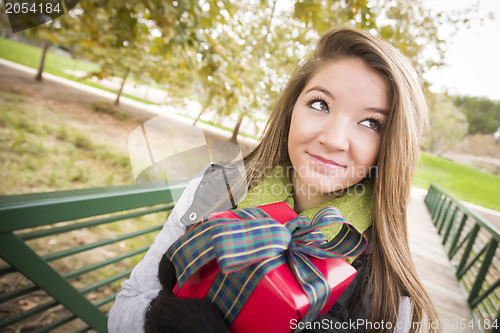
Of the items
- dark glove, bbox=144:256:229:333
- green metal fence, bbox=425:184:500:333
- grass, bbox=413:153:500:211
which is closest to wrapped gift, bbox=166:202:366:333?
dark glove, bbox=144:256:229:333

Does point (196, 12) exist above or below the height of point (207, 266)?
above

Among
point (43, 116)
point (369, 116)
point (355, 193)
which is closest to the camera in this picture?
point (369, 116)

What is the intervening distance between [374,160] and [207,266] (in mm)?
599

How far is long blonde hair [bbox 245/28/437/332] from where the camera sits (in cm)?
81

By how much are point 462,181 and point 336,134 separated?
2034 centimetres

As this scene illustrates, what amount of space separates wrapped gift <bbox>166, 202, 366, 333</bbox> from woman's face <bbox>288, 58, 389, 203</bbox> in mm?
234

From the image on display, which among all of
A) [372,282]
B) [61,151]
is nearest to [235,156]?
[372,282]

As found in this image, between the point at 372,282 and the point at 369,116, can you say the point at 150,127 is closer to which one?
the point at 369,116

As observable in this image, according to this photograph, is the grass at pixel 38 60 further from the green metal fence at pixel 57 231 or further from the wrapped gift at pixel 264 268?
the wrapped gift at pixel 264 268

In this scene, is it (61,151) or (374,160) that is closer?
(374,160)

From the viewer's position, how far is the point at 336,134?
76 cm

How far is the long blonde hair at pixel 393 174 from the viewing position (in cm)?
81

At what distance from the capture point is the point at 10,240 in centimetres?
92

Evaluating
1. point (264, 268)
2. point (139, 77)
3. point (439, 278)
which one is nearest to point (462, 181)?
point (439, 278)
